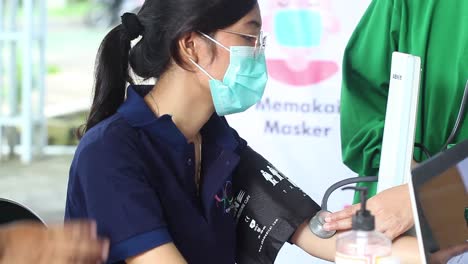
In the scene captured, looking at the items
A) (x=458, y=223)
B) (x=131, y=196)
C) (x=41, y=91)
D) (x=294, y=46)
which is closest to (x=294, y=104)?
(x=294, y=46)

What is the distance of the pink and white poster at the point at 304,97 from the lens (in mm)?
3053

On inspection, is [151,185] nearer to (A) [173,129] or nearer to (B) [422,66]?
(A) [173,129]

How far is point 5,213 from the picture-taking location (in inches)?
68.9

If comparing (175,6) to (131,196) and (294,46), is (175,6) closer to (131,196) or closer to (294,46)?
(131,196)

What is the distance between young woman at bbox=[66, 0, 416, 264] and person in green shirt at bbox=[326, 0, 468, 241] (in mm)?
363

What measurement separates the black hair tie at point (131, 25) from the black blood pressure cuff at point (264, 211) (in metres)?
0.41

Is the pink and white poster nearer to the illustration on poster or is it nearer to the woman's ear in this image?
the illustration on poster

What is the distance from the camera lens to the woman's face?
199cm

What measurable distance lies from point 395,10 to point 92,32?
608cm

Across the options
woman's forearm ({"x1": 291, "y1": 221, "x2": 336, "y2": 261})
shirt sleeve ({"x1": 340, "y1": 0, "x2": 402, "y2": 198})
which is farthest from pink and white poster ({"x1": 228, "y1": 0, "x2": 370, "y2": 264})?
woman's forearm ({"x1": 291, "y1": 221, "x2": 336, "y2": 261})

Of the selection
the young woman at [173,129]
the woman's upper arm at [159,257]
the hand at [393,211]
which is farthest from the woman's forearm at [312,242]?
the woman's upper arm at [159,257]

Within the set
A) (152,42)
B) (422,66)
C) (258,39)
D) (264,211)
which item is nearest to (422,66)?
(422,66)

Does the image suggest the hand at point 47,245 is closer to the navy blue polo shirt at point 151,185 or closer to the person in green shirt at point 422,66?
the navy blue polo shirt at point 151,185

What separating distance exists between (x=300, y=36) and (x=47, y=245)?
186cm
